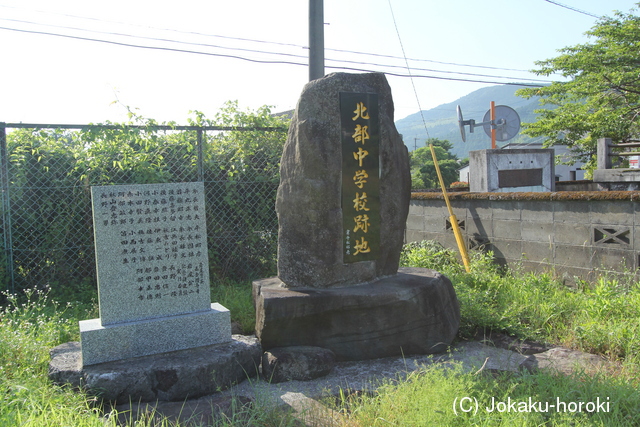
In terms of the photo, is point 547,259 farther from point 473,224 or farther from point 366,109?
point 366,109

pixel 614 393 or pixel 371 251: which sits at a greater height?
pixel 371 251

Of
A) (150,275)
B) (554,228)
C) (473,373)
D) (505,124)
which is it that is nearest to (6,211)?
(150,275)

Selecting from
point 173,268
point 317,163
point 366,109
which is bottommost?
point 173,268

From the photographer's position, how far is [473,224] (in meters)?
7.21

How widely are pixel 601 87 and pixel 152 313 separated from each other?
661 inches

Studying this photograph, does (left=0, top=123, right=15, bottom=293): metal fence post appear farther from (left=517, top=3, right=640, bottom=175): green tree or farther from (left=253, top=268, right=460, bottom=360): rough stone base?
(left=517, top=3, right=640, bottom=175): green tree

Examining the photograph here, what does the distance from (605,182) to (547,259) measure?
6244mm

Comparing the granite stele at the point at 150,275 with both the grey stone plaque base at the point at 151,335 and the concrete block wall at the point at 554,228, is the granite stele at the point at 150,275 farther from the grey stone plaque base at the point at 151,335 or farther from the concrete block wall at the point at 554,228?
the concrete block wall at the point at 554,228

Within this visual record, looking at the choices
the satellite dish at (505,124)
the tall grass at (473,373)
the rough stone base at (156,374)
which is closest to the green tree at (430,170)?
the satellite dish at (505,124)

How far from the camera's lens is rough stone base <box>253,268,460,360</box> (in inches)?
156

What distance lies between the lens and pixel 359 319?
161 inches

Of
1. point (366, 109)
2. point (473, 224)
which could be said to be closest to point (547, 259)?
point (473, 224)

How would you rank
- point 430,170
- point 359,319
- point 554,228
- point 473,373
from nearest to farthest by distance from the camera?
point 473,373
point 359,319
point 554,228
point 430,170

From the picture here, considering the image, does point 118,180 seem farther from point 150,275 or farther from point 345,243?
point 345,243
